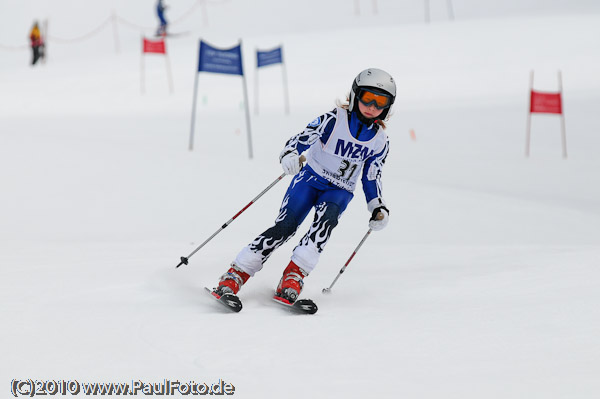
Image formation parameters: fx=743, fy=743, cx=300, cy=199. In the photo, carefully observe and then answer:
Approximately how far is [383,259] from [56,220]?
314cm

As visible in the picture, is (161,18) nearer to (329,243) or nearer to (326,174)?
(329,243)

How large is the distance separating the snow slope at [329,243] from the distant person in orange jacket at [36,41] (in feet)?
6.02

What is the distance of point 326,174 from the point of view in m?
4.36

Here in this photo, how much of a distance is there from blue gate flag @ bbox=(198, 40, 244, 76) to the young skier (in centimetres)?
577

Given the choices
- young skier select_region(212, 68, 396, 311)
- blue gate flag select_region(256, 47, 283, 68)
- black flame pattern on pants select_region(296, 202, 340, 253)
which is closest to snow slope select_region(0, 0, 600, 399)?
young skier select_region(212, 68, 396, 311)

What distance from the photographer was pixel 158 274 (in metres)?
4.68

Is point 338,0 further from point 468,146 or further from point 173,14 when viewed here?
point 468,146

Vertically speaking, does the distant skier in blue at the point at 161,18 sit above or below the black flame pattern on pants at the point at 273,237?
above

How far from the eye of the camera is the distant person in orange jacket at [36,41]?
22.1m

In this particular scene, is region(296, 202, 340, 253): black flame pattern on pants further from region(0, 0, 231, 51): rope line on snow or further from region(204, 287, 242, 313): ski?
region(0, 0, 231, 51): rope line on snow

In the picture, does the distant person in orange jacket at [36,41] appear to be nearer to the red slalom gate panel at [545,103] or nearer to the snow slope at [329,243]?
the snow slope at [329,243]

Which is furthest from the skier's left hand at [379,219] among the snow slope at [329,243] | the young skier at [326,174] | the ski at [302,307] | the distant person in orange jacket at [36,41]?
the distant person in orange jacket at [36,41]

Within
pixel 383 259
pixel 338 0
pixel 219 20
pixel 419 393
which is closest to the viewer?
pixel 419 393

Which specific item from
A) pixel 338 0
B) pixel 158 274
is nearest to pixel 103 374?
pixel 158 274
